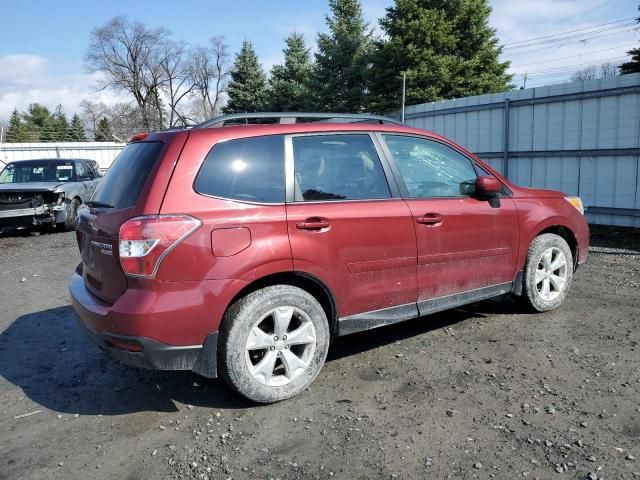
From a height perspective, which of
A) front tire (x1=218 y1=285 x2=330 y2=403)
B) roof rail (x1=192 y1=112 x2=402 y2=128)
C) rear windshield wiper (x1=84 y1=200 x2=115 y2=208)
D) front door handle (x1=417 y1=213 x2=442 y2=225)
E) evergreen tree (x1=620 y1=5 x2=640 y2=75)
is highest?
evergreen tree (x1=620 y1=5 x2=640 y2=75)

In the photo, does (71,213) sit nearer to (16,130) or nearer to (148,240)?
(148,240)

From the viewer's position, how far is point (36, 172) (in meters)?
12.8

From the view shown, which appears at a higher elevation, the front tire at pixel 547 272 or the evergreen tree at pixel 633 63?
the evergreen tree at pixel 633 63

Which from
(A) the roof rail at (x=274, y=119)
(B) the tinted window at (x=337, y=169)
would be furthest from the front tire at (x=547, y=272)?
(A) the roof rail at (x=274, y=119)

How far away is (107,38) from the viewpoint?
57.2 m

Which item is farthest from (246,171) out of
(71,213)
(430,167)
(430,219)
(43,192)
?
(71,213)

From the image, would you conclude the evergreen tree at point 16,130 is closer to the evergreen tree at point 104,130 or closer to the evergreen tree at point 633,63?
the evergreen tree at point 104,130

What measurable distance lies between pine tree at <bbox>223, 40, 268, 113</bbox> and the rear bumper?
3576 cm

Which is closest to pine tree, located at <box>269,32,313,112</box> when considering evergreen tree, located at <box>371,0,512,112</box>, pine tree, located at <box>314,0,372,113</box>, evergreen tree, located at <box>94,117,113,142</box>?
pine tree, located at <box>314,0,372,113</box>

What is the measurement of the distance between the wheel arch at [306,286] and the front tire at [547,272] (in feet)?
6.92

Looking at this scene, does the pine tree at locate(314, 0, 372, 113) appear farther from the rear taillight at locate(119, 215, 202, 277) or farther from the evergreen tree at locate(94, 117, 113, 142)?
the evergreen tree at locate(94, 117, 113, 142)

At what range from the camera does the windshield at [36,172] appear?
41.4 feet

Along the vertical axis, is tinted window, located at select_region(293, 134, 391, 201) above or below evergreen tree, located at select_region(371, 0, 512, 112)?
below

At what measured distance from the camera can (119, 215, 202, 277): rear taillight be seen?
2.96 meters
